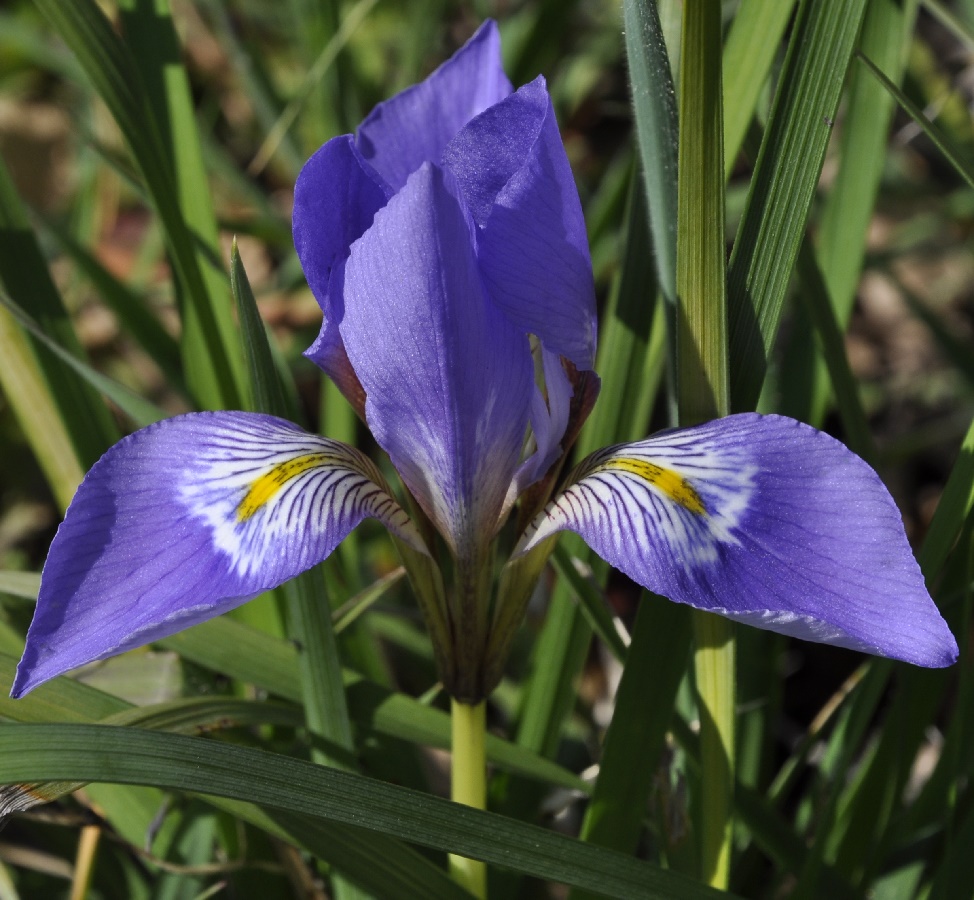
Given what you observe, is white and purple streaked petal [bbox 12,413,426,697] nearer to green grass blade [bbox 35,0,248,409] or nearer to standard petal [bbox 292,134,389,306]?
standard petal [bbox 292,134,389,306]

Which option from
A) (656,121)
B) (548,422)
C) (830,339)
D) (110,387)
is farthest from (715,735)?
(110,387)

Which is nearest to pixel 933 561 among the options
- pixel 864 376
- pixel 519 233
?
pixel 519 233

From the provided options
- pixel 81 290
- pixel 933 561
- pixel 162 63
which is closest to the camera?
pixel 933 561

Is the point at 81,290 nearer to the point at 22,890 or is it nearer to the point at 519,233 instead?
the point at 22,890

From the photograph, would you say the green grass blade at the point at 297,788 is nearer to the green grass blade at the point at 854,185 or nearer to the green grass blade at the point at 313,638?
the green grass blade at the point at 313,638

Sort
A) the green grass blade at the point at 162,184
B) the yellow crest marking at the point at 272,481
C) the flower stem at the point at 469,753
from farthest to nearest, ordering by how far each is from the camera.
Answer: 1. the green grass blade at the point at 162,184
2. the flower stem at the point at 469,753
3. the yellow crest marking at the point at 272,481

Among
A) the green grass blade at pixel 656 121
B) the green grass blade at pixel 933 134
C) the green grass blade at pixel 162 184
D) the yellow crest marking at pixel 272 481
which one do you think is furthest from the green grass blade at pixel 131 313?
the green grass blade at pixel 933 134

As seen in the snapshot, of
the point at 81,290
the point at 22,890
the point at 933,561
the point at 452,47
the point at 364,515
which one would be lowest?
the point at 22,890

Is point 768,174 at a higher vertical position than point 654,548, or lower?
higher
